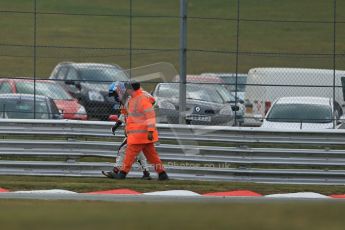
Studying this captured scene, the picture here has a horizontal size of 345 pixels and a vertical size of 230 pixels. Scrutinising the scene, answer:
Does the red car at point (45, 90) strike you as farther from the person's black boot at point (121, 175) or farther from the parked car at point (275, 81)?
the person's black boot at point (121, 175)

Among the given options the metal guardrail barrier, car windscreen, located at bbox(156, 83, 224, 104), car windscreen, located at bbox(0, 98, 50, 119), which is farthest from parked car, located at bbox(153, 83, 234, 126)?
the metal guardrail barrier

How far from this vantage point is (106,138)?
16.9m

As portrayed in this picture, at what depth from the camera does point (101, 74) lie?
2452 centimetres

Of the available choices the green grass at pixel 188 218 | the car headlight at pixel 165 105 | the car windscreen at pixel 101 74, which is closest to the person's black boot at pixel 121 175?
the car headlight at pixel 165 105

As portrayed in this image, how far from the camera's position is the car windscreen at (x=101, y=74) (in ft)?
73.9

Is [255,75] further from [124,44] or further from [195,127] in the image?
[124,44]

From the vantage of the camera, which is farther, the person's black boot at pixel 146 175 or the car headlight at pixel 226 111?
the car headlight at pixel 226 111

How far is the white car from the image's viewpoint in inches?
776

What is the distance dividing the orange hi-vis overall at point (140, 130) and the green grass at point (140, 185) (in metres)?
0.33

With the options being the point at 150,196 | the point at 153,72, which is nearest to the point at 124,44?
the point at 153,72

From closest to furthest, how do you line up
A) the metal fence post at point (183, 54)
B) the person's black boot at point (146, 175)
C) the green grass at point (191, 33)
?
the person's black boot at point (146, 175) → the metal fence post at point (183, 54) → the green grass at point (191, 33)

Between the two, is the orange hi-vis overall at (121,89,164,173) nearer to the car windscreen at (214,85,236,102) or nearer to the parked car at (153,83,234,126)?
the parked car at (153,83,234,126)

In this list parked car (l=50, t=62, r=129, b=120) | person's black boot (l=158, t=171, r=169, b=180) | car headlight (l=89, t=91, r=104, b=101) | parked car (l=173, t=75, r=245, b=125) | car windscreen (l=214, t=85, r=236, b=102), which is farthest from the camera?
car headlight (l=89, t=91, r=104, b=101)

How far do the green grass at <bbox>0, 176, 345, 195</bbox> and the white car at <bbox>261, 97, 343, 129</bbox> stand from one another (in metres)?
3.71
